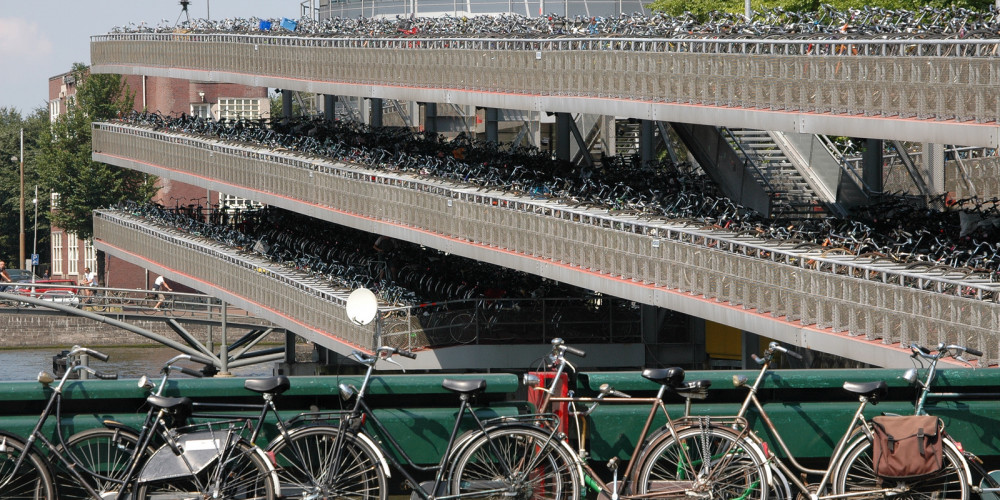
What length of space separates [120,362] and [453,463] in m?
57.6

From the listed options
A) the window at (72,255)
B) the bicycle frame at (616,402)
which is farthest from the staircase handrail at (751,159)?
the window at (72,255)

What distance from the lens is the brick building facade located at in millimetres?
84750

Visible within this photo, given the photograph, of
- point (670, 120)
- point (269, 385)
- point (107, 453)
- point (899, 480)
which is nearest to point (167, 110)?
point (670, 120)

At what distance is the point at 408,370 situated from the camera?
35094mm

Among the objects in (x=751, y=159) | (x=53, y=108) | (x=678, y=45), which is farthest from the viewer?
(x=53, y=108)

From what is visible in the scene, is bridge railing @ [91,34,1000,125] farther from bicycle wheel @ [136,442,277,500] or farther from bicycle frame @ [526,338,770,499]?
bicycle wheel @ [136,442,277,500]

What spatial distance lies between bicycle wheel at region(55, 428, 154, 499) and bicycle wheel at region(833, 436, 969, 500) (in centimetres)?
437

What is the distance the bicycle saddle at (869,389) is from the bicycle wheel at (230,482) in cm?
364

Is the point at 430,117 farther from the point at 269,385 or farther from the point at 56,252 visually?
the point at 56,252

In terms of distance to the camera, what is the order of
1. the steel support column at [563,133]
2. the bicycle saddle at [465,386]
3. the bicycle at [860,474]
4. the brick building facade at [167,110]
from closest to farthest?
the bicycle at [860,474] < the bicycle saddle at [465,386] < the steel support column at [563,133] < the brick building facade at [167,110]

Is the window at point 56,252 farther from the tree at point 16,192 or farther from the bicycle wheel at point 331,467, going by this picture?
the bicycle wheel at point 331,467

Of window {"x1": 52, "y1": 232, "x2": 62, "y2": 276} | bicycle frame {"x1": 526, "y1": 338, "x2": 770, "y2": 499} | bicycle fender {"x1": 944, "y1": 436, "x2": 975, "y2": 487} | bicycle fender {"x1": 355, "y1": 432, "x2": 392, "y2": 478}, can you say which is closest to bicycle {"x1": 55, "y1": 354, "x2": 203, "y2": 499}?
bicycle fender {"x1": 355, "y1": 432, "x2": 392, "y2": 478}

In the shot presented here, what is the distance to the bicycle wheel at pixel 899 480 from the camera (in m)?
10.3

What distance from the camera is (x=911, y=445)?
10.2 meters
